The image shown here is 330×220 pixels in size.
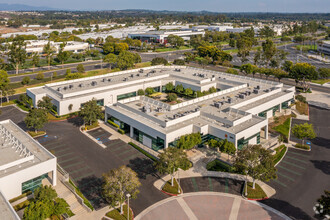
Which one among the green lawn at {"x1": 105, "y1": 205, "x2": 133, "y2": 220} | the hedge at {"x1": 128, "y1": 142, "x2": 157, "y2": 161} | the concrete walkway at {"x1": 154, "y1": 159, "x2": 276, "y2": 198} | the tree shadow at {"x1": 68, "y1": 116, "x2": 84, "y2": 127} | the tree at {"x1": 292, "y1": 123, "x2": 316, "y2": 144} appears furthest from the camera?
the tree shadow at {"x1": 68, "y1": 116, "x2": 84, "y2": 127}

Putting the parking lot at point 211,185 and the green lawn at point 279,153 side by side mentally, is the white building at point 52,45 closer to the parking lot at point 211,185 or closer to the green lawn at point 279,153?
the parking lot at point 211,185

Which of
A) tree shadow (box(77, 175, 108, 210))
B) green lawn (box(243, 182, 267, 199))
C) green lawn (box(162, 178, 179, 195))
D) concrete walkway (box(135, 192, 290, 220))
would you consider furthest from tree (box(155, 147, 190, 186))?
green lawn (box(243, 182, 267, 199))

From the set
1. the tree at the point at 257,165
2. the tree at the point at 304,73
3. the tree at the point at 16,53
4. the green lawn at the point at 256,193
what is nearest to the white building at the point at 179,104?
the tree at the point at 257,165

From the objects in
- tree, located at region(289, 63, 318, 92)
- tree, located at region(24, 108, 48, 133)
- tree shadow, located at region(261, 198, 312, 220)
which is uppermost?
tree, located at region(289, 63, 318, 92)

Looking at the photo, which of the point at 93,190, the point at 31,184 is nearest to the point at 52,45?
the point at 31,184

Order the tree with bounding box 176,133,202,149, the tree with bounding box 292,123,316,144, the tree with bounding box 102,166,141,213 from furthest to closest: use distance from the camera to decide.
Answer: the tree with bounding box 292,123,316,144, the tree with bounding box 176,133,202,149, the tree with bounding box 102,166,141,213

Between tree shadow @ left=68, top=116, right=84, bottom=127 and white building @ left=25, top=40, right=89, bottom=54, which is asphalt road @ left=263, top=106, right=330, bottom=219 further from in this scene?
white building @ left=25, top=40, right=89, bottom=54

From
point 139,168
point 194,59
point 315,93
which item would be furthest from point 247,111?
point 194,59

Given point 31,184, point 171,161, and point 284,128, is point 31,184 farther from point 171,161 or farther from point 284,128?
point 284,128
